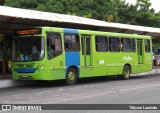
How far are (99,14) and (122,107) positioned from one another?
78.3 feet

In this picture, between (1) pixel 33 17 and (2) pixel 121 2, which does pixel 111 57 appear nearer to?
(1) pixel 33 17

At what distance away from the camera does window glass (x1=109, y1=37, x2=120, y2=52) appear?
22969 millimetres

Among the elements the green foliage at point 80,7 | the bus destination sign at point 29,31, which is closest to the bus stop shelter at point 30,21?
the bus destination sign at point 29,31

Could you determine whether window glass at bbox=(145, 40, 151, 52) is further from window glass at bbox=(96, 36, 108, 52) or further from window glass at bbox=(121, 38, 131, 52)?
window glass at bbox=(96, 36, 108, 52)

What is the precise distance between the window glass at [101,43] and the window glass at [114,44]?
50 centimetres

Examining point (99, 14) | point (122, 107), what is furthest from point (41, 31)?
point (99, 14)

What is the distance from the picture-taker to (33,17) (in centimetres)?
1975

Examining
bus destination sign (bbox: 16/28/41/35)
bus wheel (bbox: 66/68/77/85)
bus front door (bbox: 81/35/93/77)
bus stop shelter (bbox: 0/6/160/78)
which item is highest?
bus stop shelter (bbox: 0/6/160/78)

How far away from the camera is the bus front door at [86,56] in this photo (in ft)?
68.5

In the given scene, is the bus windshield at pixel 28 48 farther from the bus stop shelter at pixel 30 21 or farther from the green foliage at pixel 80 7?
the green foliage at pixel 80 7

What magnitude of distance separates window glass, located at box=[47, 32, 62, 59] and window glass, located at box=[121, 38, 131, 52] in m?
5.77

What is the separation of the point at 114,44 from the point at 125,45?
126 cm

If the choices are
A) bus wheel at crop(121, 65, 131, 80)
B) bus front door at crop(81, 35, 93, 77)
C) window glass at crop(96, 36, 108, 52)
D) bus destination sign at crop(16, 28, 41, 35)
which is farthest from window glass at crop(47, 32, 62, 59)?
bus wheel at crop(121, 65, 131, 80)

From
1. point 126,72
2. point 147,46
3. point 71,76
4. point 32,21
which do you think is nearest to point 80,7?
point 147,46
